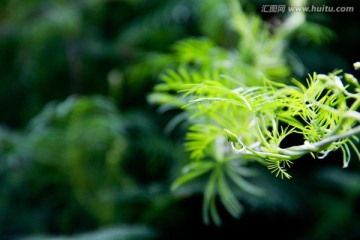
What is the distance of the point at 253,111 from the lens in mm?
210

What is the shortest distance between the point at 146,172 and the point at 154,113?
0.14 metres

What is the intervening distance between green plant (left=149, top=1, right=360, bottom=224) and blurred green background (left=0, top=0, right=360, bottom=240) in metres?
0.16

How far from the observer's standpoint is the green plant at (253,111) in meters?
0.19

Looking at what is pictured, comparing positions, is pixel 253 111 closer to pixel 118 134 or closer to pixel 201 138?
pixel 201 138

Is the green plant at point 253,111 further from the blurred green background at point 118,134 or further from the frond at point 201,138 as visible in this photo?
the blurred green background at point 118,134

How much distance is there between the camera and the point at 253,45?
55 centimetres

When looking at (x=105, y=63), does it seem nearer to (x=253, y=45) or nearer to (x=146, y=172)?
(x=146, y=172)

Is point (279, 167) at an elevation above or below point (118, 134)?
above

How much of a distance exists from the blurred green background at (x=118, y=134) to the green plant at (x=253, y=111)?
0.54 ft

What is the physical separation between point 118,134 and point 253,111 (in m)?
0.63

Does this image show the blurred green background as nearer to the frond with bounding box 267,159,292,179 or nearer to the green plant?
the green plant

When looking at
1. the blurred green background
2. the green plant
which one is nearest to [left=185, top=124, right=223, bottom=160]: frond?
the green plant

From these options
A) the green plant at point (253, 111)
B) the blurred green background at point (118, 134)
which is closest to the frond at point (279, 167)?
the green plant at point (253, 111)

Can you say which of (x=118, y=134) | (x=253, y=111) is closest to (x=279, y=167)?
(x=253, y=111)
